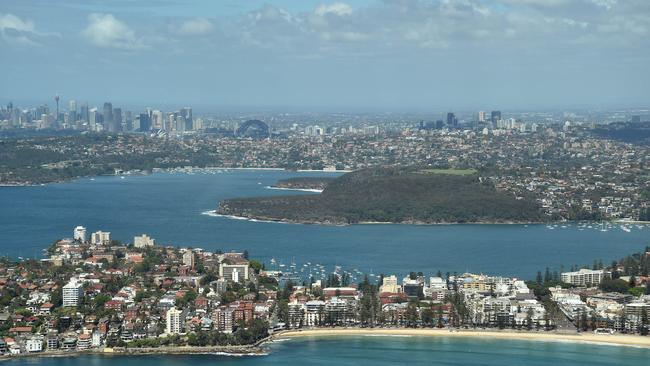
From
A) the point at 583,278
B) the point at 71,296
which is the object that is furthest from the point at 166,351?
the point at 583,278

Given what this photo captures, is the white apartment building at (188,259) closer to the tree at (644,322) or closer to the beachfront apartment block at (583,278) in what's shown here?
the beachfront apartment block at (583,278)

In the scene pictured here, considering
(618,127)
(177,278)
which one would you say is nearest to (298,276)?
(177,278)

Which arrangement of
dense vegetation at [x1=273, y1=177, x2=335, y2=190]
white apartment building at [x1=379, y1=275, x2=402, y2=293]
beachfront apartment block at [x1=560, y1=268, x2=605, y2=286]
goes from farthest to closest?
dense vegetation at [x1=273, y1=177, x2=335, y2=190], beachfront apartment block at [x1=560, y1=268, x2=605, y2=286], white apartment building at [x1=379, y1=275, x2=402, y2=293]

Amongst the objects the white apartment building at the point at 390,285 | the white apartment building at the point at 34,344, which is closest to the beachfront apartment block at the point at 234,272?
the white apartment building at the point at 390,285

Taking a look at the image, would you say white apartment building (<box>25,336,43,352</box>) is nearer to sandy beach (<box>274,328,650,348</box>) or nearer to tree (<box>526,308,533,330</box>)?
sandy beach (<box>274,328,650,348</box>)

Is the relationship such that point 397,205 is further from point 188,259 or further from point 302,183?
point 188,259

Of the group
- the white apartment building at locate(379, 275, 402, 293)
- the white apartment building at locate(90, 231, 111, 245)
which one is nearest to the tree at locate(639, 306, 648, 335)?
the white apartment building at locate(379, 275, 402, 293)
